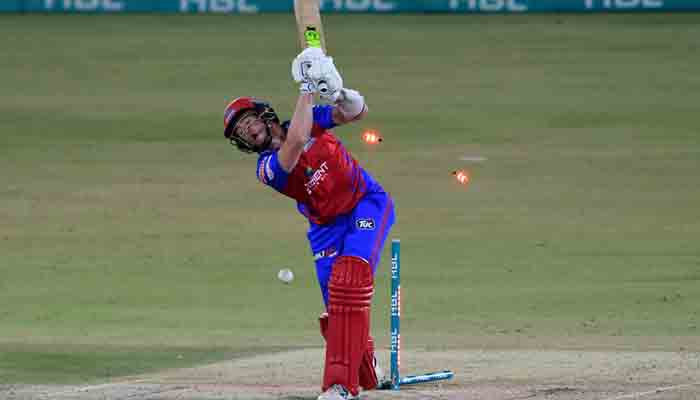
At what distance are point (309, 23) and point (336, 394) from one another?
6.41ft

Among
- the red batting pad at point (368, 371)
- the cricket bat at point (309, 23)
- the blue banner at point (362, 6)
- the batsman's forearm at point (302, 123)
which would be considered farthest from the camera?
the blue banner at point (362, 6)

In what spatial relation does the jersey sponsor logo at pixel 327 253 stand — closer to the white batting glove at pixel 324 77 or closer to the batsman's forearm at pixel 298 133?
the batsman's forearm at pixel 298 133

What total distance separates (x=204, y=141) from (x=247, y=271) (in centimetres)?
783

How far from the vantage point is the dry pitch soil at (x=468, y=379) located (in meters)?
9.23

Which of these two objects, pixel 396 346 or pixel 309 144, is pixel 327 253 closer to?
pixel 309 144

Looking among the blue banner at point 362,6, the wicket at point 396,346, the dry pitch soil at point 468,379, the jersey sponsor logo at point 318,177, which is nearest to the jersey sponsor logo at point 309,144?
the jersey sponsor logo at point 318,177

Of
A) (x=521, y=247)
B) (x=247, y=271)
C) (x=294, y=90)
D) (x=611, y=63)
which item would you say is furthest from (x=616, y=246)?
(x=611, y=63)

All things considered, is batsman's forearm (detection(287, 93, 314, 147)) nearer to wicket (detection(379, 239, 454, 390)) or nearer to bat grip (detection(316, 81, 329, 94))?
bat grip (detection(316, 81, 329, 94))

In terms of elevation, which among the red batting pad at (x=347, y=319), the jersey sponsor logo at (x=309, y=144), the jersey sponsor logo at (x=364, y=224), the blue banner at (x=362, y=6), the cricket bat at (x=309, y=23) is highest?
the blue banner at (x=362, y=6)

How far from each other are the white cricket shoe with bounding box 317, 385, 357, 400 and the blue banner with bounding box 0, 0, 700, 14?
26.0 m

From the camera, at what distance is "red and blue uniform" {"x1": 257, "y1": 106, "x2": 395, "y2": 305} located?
9.14 metres

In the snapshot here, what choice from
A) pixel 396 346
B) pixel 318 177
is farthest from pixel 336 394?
pixel 318 177

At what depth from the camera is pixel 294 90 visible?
87.6 feet

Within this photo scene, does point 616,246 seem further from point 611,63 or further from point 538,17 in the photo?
point 538,17
